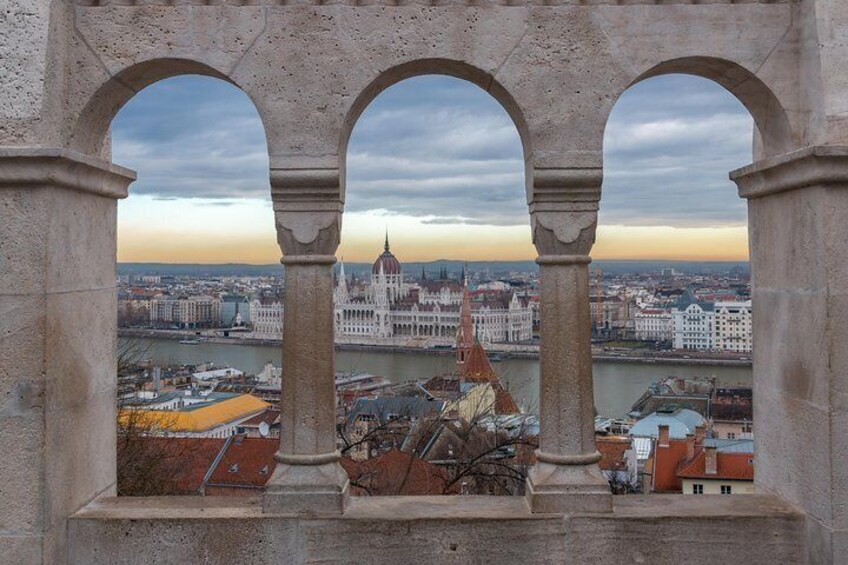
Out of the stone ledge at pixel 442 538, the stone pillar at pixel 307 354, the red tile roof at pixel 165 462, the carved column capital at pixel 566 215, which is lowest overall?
the red tile roof at pixel 165 462

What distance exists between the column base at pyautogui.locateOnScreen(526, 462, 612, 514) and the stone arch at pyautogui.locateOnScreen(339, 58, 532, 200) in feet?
3.82

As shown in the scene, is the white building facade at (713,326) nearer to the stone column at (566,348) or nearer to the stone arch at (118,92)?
the stone column at (566,348)

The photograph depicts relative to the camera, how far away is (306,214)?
325cm

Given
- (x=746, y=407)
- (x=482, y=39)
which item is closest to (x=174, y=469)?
(x=482, y=39)

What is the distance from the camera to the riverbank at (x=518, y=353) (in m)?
42.4

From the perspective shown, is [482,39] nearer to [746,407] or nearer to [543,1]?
[543,1]

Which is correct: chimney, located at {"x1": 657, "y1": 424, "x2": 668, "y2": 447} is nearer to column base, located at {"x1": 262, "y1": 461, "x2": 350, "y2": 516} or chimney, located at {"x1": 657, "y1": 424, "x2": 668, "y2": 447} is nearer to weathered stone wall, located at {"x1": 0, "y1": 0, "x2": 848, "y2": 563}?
weathered stone wall, located at {"x1": 0, "y1": 0, "x2": 848, "y2": 563}

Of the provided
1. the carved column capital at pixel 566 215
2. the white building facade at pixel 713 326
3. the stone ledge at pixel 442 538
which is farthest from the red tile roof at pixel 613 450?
the white building facade at pixel 713 326

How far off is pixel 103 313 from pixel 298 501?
123cm

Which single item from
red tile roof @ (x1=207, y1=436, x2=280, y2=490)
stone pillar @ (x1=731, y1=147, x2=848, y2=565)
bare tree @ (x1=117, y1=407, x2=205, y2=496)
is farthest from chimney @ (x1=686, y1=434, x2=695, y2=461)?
stone pillar @ (x1=731, y1=147, x2=848, y2=565)

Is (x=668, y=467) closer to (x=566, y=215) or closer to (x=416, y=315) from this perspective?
(x=566, y=215)

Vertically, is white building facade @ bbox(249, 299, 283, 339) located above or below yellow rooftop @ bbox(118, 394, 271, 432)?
above

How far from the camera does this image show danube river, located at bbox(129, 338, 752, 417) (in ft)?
113

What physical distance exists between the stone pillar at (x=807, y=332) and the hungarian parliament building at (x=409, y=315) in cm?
4119
